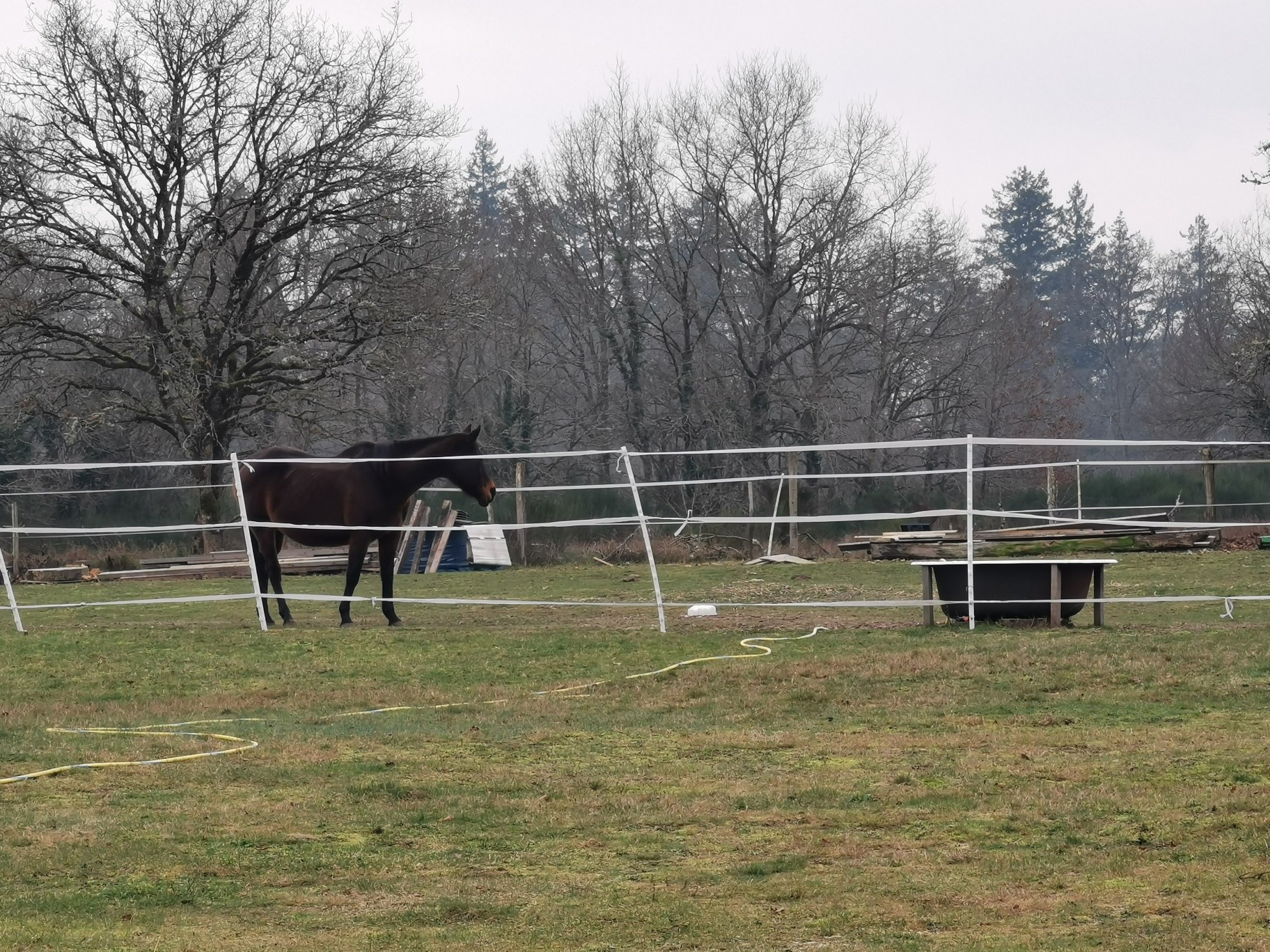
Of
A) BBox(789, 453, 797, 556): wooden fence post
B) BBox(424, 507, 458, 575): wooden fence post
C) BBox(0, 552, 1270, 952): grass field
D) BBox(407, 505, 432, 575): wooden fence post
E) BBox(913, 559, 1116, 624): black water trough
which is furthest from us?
BBox(424, 507, 458, 575): wooden fence post

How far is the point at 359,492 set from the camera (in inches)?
547

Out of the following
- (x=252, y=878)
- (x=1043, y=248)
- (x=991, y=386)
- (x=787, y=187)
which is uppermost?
(x=1043, y=248)

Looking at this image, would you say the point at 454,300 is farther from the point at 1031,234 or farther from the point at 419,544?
the point at 1031,234

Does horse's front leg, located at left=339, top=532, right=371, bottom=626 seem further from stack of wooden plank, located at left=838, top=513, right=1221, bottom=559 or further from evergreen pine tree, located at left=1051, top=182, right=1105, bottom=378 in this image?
evergreen pine tree, located at left=1051, top=182, right=1105, bottom=378

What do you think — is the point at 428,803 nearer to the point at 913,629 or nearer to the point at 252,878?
the point at 252,878

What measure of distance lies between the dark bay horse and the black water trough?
162 inches

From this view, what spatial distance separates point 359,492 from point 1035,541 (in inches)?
414

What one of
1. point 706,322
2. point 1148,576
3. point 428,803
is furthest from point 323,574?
point 428,803

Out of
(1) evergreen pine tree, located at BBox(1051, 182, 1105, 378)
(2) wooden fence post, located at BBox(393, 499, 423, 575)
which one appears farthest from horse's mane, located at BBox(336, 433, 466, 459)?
(1) evergreen pine tree, located at BBox(1051, 182, 1105, 378)

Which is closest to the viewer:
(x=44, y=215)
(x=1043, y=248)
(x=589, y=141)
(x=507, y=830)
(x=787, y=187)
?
(x=507, y=830)

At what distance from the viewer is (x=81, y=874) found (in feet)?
16.2

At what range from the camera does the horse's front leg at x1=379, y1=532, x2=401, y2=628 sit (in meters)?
13.5

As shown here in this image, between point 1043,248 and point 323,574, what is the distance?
58.2 meters

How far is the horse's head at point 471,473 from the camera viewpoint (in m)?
13.7
